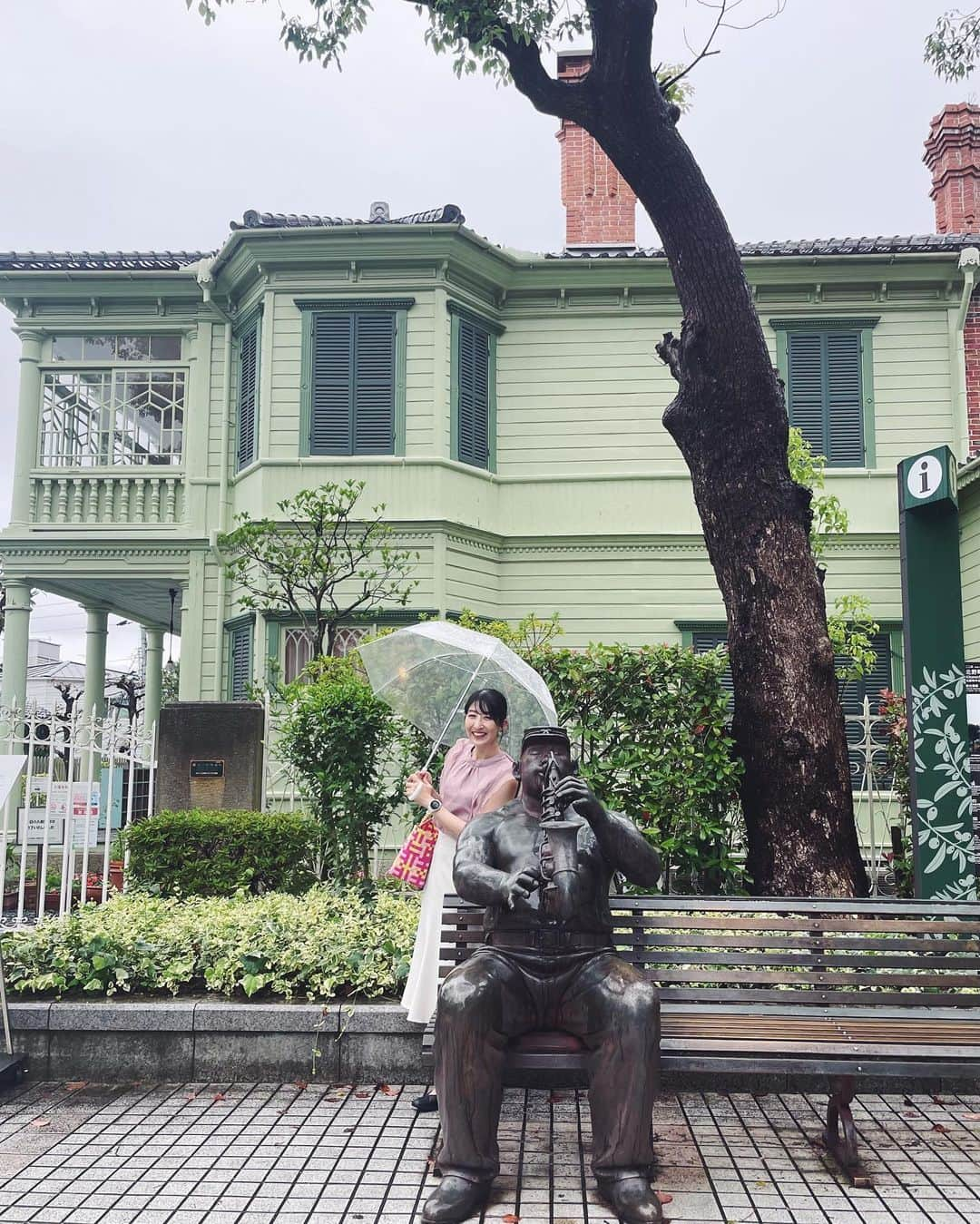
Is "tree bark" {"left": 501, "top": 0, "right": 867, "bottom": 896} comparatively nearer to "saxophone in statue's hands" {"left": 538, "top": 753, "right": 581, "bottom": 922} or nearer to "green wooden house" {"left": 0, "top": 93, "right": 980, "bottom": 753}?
"saxophone in statue's hands" {"left": 538, "top": 753, "right": 581, "bottom": 922}

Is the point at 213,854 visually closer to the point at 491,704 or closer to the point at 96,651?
the point at 491,704

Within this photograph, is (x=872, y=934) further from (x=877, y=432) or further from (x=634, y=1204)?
(x=877, y=432)

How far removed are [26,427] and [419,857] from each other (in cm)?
1236

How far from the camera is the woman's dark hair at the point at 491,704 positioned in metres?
4.70

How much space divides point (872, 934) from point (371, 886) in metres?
3.69

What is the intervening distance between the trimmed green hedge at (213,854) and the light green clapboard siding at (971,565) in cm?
950

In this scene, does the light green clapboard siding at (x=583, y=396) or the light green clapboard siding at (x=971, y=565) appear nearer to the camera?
the light green clapboard siding at (x=971, y=565)

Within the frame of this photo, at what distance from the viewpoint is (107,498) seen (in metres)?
14.6

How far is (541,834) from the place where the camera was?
410 centimetres

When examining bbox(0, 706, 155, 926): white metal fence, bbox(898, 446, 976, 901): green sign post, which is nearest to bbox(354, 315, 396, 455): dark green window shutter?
bbox(0, 706, 155, 926): white metal fence

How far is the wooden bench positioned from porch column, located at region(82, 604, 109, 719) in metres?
12.9

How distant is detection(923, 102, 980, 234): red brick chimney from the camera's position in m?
16.0

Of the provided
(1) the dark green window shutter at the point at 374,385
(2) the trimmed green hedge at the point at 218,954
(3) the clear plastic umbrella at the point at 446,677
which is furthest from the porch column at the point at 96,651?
(3) the clear plastic umbrella at the point at 446,677

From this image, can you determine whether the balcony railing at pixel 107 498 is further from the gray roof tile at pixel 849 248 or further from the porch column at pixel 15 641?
the gray roof tile at pixel 849 248
